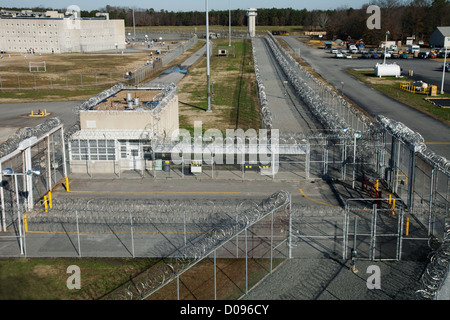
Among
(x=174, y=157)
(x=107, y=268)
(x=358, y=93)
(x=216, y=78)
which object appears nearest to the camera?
(x=107, y=268)

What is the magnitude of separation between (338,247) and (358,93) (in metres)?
43.2

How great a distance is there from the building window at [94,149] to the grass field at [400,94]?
30687 mm

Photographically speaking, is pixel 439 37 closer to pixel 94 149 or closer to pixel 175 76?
pixel 175 76

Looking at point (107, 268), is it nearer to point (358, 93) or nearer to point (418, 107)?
point (418, 107)

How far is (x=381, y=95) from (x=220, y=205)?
41.6 meters

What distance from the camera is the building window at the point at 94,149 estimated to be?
106 feet

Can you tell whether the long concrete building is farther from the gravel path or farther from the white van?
the gravel path

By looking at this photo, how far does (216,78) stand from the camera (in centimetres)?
7412

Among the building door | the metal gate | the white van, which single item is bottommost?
the metal gate

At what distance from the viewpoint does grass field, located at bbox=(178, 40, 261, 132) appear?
46438 millimetres

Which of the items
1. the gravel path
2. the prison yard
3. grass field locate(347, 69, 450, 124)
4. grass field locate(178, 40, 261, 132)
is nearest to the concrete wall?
grass field locate(178, 40, 261, 132)

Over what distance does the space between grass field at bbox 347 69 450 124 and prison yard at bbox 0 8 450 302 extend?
54cm

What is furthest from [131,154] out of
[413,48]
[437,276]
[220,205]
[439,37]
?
[439,37]
